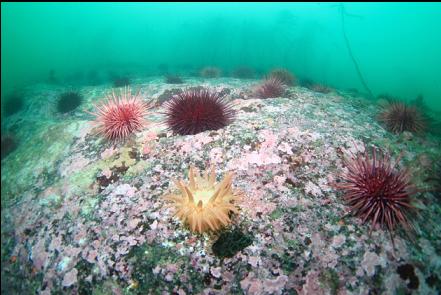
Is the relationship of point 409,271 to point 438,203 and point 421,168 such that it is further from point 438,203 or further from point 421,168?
point 421,168

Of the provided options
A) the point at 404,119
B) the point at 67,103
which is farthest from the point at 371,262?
the point at 67,103

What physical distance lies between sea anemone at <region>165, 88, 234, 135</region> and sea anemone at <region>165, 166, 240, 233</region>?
6.95ft

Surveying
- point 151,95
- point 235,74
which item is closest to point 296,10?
point 235,74

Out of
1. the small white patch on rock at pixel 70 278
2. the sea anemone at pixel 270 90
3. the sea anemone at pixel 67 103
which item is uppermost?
the sea anemone at pixel 270 90

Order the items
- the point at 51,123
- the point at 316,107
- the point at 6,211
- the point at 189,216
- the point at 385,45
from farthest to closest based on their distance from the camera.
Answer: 1. the point at 385,45
2. the point at 51,123
3. the point at 316,107
4. the point at 6,211
5. the point at 189,216

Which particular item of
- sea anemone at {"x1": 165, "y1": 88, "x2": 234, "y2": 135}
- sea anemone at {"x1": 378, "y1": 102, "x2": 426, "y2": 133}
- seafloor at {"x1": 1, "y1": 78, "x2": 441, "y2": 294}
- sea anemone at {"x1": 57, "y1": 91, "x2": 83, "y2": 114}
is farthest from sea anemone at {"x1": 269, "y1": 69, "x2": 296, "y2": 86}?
sea anemone at {"x1": 57, "y1": 91, "x2": 83, "y2": 114}

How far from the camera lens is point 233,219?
4055mm

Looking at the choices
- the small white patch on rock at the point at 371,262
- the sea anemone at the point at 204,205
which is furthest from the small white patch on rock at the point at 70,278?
the small white patch on rock at the point at 371,262

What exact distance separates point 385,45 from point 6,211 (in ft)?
536

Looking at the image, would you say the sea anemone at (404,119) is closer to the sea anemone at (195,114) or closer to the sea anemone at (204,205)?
the sea anemone at (195,114)

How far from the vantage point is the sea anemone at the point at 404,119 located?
634cm

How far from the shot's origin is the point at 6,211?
6.50m

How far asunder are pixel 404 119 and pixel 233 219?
5.22 meters

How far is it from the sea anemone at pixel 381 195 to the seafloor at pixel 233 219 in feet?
0.67
